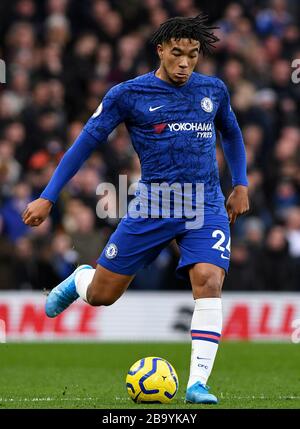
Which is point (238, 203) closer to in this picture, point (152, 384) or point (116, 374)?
point (152, 384)

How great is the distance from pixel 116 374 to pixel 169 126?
3656mm

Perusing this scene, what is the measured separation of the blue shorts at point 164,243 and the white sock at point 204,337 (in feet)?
0.97

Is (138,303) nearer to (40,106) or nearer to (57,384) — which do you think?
(40,106)

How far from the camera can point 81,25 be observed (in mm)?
19500

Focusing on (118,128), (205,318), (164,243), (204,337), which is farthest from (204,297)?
(118,128)

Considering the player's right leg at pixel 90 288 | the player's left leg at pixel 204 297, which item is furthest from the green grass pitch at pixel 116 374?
the player's right leg at pixel 90 288

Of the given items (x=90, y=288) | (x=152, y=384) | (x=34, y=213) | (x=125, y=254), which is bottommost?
(x=152, y=384)

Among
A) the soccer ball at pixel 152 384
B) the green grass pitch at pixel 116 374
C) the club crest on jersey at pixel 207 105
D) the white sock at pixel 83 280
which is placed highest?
the club crest on jersey at pixel 207 105

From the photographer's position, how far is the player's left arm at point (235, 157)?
28.9 ft

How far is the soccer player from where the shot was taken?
813 centimetres

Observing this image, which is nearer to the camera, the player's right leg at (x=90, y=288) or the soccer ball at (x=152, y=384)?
the soccer ball at (x=152, y=384)

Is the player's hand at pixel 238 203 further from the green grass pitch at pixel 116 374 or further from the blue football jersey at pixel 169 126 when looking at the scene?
the green grass pitch at pixel 116 374

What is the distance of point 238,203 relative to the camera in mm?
8914
